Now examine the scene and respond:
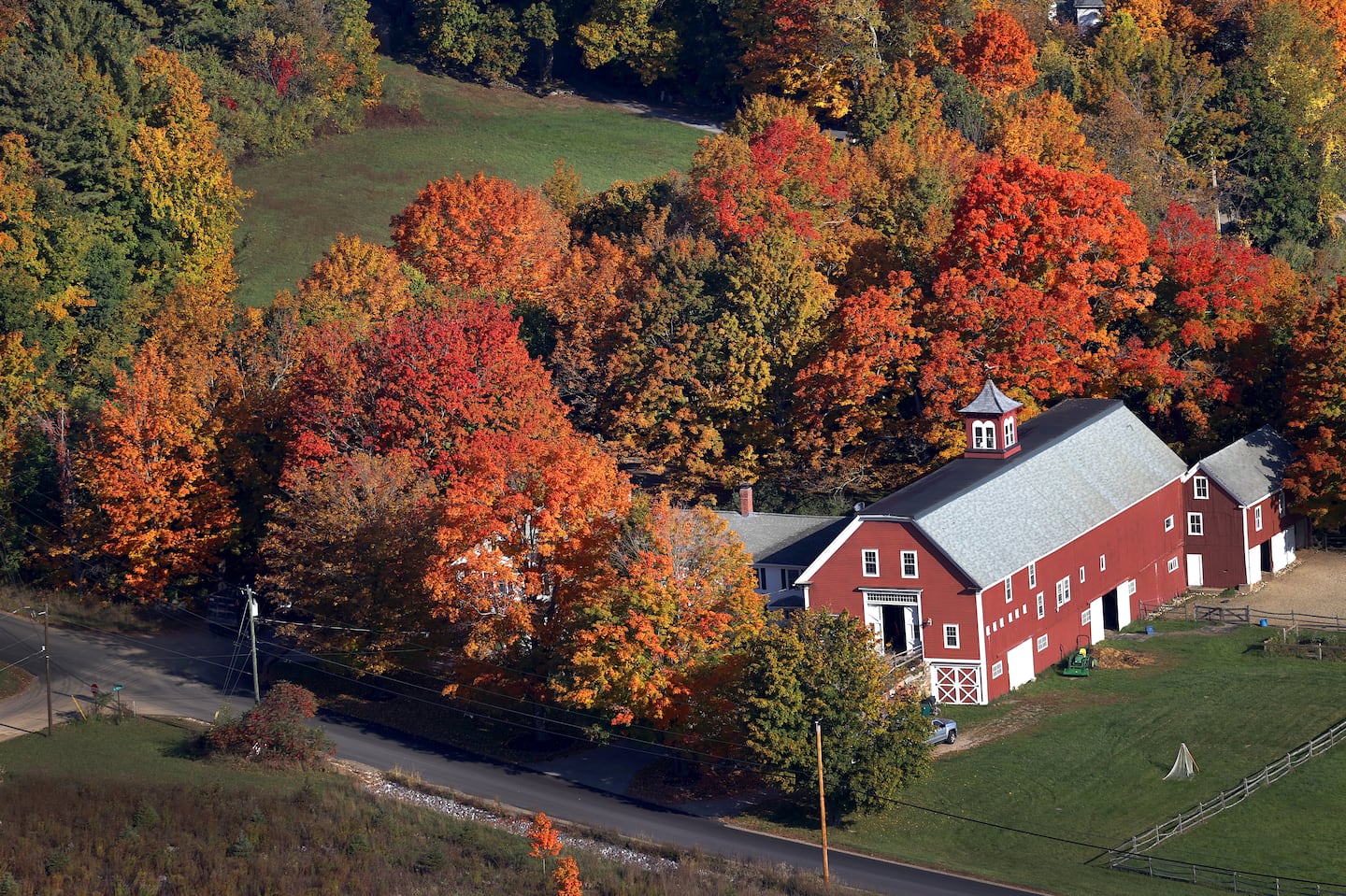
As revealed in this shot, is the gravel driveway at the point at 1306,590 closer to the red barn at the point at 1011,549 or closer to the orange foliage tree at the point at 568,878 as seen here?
the red barn at the point at 1011,549

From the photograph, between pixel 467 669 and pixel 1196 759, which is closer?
pixel 1196 759

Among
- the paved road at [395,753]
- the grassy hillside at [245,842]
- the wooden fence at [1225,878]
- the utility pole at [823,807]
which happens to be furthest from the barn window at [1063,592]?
the grassy hillside at [245,842]

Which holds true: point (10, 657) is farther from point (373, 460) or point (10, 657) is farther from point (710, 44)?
point (710, 44)

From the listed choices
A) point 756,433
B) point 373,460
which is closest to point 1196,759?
point 756,433

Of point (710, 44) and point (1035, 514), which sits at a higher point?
point (710, 44)

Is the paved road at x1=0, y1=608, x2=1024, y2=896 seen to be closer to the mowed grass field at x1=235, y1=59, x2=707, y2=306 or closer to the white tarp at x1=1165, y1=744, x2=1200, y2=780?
the white tarp at x1=1165, y1=744, x2=1200, y2=780
